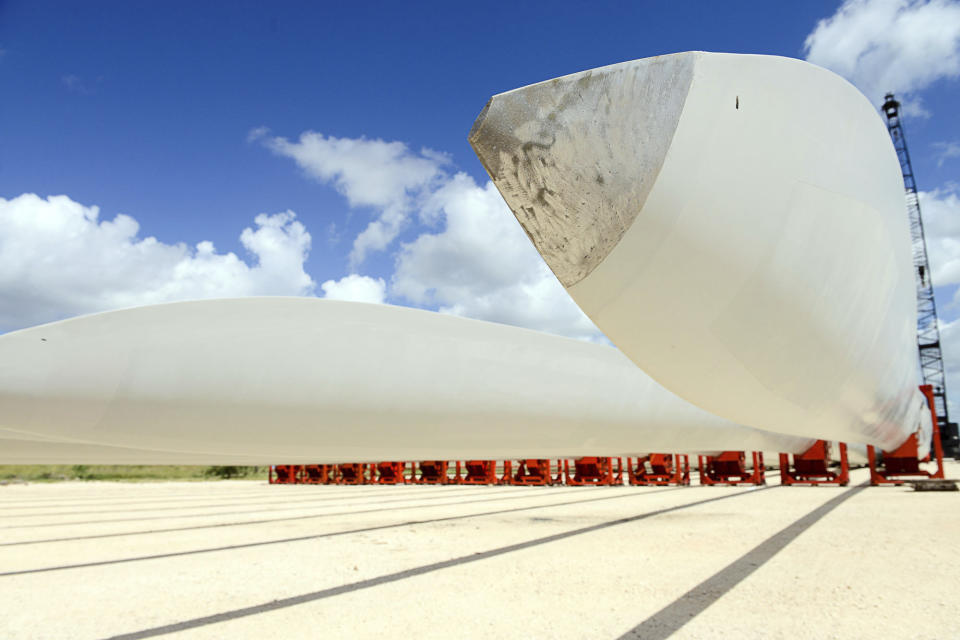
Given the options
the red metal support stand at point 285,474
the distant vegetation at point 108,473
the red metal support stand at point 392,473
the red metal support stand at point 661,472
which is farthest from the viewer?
the distant vegetation at point 108,473

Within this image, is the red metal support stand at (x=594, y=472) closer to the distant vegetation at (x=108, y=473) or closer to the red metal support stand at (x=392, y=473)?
the red metal support stand at (x=392, y=473)

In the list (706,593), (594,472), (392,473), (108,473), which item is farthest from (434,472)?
(108,473)

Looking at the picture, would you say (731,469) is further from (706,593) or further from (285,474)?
(285,474)

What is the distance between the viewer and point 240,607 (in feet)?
10.3

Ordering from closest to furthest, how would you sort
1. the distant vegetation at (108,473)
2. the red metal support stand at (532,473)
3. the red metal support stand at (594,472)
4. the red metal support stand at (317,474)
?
1. the red metal support stand at (594,472)
2. the red metal support stand at (532,473)
3. the red metal support stand at (317,474)
4. the distant vegetation at (108,473)

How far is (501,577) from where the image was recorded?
12.2ft

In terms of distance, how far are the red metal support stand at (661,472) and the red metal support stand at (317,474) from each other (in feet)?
35.2

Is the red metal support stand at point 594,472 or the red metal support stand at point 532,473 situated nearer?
the red metal support stand at point 594,472

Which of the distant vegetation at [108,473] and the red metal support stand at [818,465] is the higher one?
the red metal support stand at [818,465]

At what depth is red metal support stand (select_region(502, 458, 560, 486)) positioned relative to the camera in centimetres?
1530

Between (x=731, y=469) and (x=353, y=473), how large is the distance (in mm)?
11869

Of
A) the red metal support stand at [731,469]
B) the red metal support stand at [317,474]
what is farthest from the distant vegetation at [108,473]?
the red metal support stand at [731,469]

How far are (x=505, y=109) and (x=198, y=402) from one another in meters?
2.72

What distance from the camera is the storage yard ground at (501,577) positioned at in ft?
8.93
